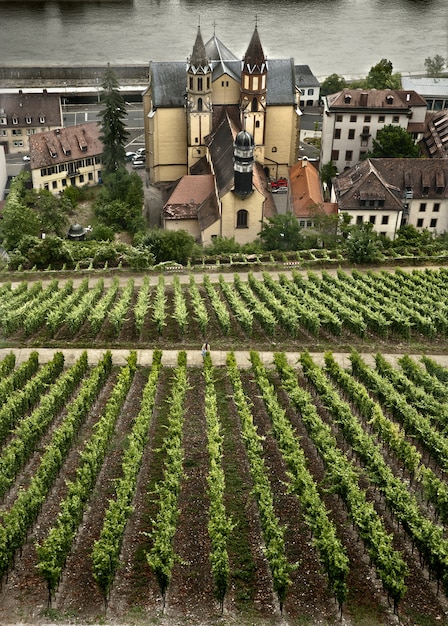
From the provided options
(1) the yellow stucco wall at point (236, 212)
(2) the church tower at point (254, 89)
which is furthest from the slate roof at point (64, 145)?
Result: (1) the yellow stucco wall at point (236, 212)

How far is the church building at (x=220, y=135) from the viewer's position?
62.2 m

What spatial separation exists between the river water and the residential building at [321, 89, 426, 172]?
39860mm

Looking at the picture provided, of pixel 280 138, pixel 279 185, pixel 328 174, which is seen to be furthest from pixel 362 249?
pixel 280 138

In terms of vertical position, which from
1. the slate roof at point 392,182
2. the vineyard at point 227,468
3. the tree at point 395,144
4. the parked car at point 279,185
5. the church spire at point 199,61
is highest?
the church spire at point 199,61

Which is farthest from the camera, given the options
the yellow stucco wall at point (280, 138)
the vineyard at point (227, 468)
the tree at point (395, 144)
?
the yellow stucco wall at point (280, 138)

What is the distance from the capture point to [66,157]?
75.0 meters

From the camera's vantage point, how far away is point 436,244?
56.3 metres

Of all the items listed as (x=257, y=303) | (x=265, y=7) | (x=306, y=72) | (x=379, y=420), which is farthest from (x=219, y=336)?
(x=265, y=7)

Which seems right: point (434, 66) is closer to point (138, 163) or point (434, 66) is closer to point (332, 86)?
point (332, 86)

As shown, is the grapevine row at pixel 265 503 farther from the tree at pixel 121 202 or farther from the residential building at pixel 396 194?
the tree at pixel 121 202

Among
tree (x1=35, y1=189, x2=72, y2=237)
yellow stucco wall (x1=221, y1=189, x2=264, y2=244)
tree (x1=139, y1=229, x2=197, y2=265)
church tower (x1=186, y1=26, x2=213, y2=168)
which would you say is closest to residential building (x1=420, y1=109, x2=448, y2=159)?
yellow stucco wall (x1=221, y1=189, x2=264, y2=244)

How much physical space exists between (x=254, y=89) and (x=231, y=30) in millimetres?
54818

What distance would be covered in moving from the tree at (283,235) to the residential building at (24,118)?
36.4 meters

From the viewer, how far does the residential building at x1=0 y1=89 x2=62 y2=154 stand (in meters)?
82.2
